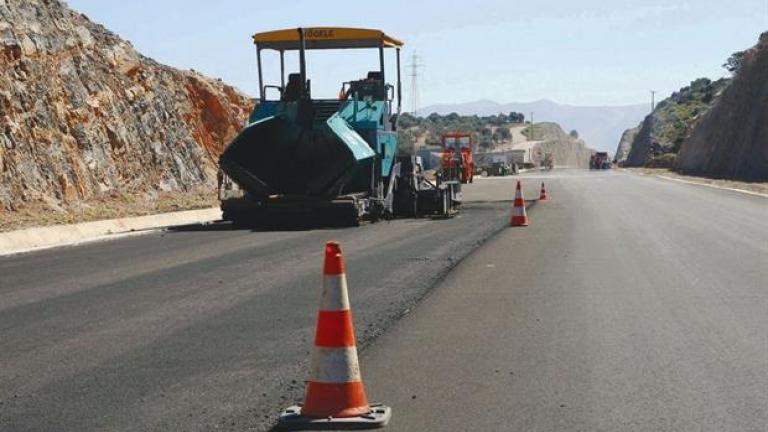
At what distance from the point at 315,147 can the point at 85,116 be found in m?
→ 9.30

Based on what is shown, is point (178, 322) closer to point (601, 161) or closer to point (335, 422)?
point (335, 422)

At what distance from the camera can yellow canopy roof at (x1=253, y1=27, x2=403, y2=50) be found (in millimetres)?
21250

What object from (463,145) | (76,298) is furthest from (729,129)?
(76,298)

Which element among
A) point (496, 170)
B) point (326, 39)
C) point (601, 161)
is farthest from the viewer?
point (601, 161)

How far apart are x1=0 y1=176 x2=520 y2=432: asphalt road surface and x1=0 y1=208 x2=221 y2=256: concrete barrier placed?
121 centimetres

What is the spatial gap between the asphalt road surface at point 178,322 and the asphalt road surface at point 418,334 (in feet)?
0.08

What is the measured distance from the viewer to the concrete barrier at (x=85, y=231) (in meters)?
17.6

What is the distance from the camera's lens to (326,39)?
70.5 ft

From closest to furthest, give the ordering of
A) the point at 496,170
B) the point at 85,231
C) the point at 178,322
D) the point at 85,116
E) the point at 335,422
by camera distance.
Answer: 1. the point at 335,422
2. the point at 178,322
3. the point at 85,231
4. the point at 85,116
5. the point at 496,170

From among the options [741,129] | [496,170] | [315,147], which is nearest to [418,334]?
[315,147]

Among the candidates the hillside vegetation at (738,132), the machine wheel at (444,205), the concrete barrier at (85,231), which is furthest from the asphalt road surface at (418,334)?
the hillside vegetation at (738,132)

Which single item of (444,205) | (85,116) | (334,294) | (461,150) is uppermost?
(85,116)

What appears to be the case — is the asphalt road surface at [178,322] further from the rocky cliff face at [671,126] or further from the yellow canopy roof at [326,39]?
the rocky cliff face at [671,126]

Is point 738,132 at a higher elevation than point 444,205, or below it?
higher
